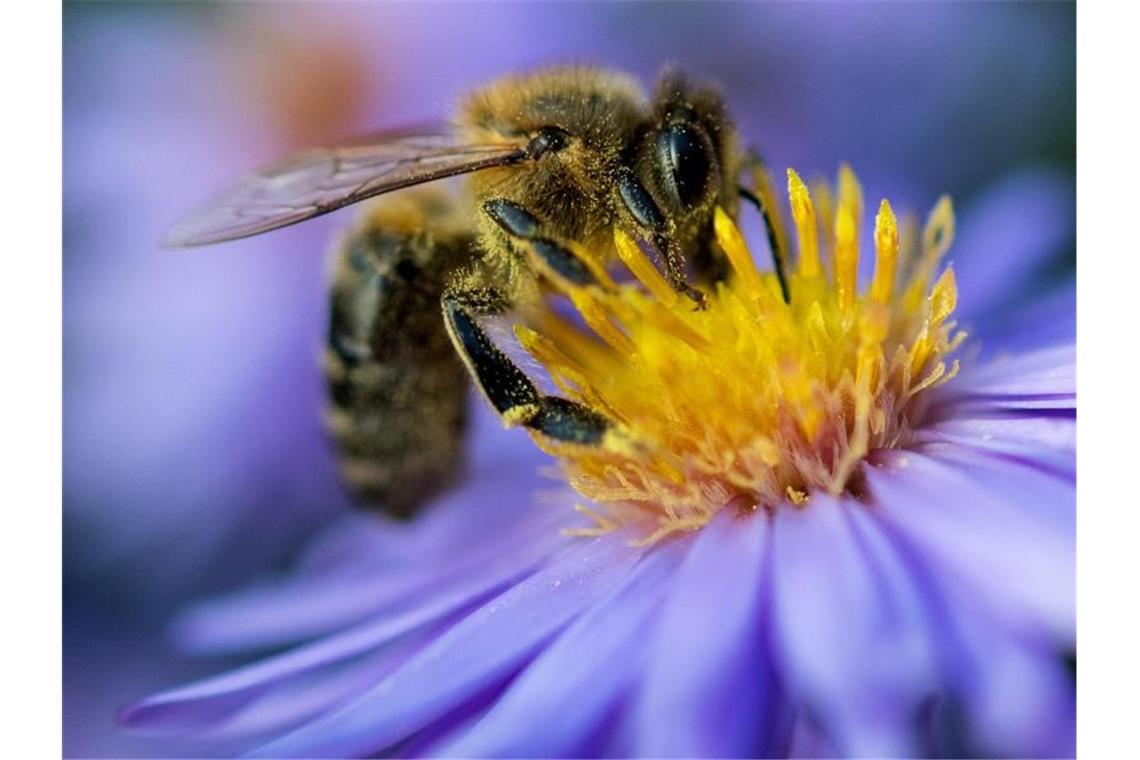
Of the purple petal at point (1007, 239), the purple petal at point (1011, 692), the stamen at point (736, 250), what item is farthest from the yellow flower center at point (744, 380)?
the purple petal at point (1007, 239)

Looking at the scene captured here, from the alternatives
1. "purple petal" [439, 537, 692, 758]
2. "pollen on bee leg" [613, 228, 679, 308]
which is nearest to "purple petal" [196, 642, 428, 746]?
"purple petal" [439, 537, 692, 758]

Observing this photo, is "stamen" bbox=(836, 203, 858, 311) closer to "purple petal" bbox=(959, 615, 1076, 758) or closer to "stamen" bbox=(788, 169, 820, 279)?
"stamen" bbox=(788, 169, 820, 279)

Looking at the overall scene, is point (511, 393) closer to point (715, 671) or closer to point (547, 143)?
point (547, 143)

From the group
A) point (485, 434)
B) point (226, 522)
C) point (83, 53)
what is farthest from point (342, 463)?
point (83, 53)

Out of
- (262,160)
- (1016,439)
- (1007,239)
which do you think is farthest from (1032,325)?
(262,160)

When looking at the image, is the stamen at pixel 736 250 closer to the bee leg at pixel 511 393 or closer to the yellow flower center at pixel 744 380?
the yellow flower center at pixel 744 380

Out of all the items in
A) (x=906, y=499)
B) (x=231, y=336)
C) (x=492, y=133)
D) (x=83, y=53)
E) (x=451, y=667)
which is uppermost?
(x=83, y=53)
